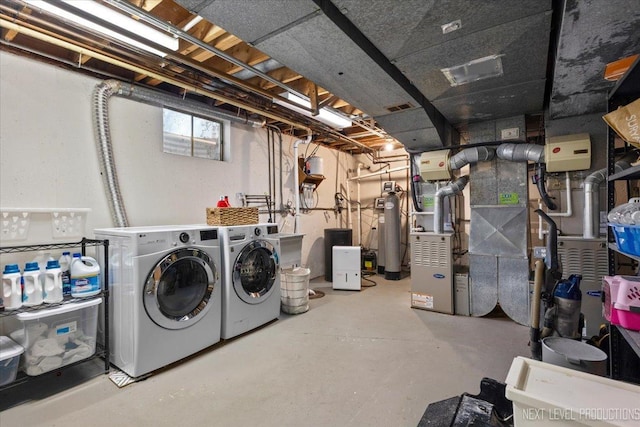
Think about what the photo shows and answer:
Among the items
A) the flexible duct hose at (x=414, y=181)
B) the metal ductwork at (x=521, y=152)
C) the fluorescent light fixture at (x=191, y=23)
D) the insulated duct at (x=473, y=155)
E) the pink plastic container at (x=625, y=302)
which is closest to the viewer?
the pink plastic container at (x=625, y=302)

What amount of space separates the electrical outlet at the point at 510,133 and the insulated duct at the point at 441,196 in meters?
0.63

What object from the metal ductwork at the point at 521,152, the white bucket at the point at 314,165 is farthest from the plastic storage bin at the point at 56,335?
the metal ductwork at the point at 521,152

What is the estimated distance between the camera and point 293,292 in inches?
146

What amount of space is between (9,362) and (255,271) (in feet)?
6.30

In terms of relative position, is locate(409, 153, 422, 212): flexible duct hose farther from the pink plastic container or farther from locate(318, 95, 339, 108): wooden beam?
the pink plastic container

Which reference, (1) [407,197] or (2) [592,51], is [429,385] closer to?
(2) [592,51]

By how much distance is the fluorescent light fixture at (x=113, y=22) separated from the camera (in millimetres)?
1829

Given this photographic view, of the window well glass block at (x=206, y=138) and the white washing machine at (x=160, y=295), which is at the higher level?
the window well glass block at (x=206, y=138)

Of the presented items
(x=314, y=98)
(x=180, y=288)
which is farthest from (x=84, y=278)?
(x=314, y=98)

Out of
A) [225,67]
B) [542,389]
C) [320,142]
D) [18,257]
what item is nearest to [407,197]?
[320,142]

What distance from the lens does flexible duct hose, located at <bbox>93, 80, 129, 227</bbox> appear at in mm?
2734

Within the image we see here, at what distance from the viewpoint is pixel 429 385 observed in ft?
7.11

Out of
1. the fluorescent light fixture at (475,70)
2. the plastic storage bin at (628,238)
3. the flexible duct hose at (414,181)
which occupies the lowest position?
the plastic storage bin at (628,238)

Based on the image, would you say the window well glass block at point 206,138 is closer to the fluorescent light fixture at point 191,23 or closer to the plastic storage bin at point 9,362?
the fluorescent light fixture at point 191,23
